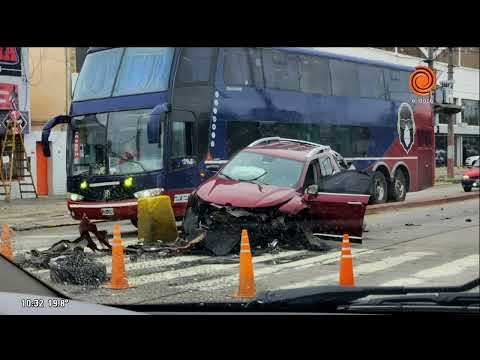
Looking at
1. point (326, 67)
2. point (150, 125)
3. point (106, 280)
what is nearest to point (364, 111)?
point (326, 67)

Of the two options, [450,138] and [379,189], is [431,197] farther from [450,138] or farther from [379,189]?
[379,189]

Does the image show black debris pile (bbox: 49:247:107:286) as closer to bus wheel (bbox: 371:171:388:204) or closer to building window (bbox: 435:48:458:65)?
bus wheel (bbox: 371:171:388:204)

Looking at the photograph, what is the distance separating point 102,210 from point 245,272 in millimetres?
1273

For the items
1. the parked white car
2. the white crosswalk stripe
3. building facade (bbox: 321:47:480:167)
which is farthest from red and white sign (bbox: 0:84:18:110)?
the parked white car

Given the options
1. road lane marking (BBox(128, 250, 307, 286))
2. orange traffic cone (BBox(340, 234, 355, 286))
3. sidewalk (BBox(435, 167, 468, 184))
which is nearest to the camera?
road lane marking (BBox(128, 250, 307, 286))

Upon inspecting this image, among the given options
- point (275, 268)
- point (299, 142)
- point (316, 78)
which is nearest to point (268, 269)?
point (275, 268)

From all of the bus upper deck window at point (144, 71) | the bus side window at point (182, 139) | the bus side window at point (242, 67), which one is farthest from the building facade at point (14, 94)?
the bus side window at point (242, 67)

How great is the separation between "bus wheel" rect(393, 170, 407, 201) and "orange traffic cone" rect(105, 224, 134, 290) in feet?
7.87

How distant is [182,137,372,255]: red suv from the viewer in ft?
16.3

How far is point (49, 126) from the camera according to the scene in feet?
16.7

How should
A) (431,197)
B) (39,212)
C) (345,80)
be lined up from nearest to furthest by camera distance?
(39,212), (345,80), (431,197)
